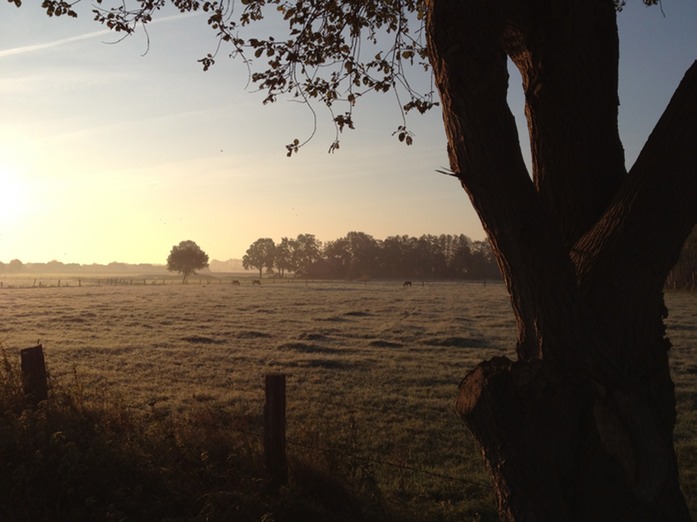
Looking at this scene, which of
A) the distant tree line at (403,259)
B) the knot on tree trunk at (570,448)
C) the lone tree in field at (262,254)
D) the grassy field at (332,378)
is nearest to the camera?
the knot on tree trunk at (570,448)

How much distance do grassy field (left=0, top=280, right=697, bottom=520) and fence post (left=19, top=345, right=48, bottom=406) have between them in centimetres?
43

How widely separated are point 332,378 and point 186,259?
122m

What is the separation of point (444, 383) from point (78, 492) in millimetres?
11065

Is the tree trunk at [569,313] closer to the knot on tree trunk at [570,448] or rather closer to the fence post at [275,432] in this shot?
the knot on tree trunk at [570,448]

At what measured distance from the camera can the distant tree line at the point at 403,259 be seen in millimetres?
128875

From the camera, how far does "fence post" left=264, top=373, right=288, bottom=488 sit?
561 centimetres

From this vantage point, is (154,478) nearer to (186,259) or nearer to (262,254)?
(186,259)

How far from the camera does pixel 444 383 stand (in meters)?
14.7

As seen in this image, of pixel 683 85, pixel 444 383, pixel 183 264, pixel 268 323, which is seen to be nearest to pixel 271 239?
pixel 183 264

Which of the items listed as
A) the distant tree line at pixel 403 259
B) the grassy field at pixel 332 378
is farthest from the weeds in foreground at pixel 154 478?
the distant tree line at pixel 403 259

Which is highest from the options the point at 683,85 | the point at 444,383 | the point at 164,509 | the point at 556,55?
the point at 556,55

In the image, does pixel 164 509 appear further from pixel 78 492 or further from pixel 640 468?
pixel 640 468

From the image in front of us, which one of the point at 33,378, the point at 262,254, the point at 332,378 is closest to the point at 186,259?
the point at 262,254

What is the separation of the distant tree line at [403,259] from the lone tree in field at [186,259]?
2577 centimetres
